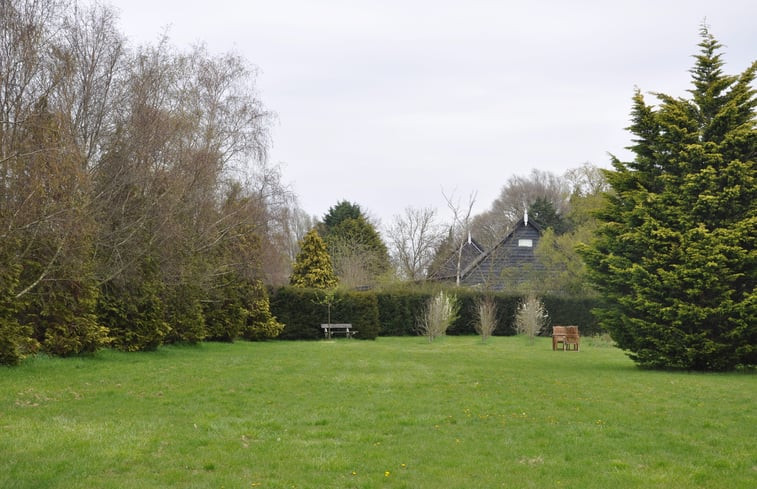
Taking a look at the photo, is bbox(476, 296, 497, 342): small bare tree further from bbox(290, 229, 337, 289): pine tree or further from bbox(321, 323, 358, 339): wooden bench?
bbox(290, 229, 337, 289): pine tree

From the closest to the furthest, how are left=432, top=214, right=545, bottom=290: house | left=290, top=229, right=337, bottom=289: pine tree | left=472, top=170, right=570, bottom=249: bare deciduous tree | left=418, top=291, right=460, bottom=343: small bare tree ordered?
left=418, top=291, right=460, bottom=343: small bare tree, left=290, top=229, right=337, bottom=289: pine tree, left=432, top=214, right=545, bottom=290: house, left=472, top=170, right=570, bottom=249: bare deciduous tree

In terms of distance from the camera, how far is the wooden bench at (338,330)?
Answer: 96.0ft

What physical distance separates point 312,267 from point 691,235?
24.2m

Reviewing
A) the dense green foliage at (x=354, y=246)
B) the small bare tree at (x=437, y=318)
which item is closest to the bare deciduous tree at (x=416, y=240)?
the dense green foliage at (x=354, y=246)

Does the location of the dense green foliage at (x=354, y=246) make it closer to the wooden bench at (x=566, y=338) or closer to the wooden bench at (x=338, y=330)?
the wooden bench at (x=338, y=330)

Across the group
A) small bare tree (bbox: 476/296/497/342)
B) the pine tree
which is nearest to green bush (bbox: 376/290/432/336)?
small bare tree (bbox: 476/296/497/342)

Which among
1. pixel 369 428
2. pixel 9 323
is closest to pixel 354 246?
pixel 9 323

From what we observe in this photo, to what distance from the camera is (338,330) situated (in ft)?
101

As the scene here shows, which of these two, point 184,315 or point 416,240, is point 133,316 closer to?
point 184,315

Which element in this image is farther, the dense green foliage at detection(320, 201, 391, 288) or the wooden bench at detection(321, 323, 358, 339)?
the dense green foliage at detection(320, 201, 391, 288)

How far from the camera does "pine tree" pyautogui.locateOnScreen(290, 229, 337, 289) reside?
121ft

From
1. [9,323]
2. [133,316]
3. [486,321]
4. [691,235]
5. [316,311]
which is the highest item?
[691,235]

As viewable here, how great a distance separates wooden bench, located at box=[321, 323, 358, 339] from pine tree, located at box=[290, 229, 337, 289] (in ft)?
20.5

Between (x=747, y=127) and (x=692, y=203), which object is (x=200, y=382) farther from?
(x=747, y=127)
